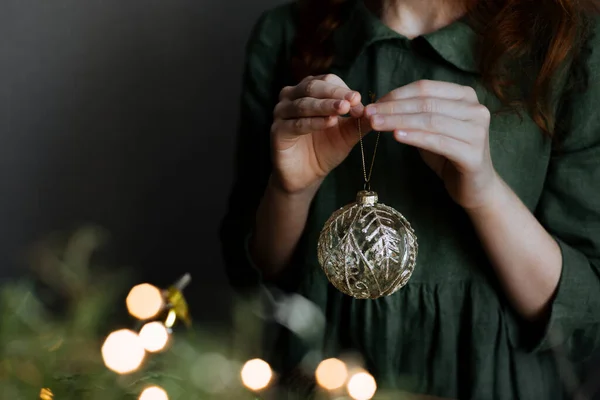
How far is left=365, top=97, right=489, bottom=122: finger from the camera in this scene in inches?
23.1

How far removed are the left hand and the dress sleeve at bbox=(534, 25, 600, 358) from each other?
0.18 meters

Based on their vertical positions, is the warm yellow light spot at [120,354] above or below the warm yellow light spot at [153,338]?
above

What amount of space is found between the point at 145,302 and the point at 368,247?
253mm

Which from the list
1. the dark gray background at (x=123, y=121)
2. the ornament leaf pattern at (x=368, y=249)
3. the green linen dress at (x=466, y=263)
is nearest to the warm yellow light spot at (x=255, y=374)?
the ornament leaf pattern at (x=368, y=249)

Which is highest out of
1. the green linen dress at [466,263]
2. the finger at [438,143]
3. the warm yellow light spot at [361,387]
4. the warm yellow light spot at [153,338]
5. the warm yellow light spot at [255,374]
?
the warm yellow light spot at [153,338]

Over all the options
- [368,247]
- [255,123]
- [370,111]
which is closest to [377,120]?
[370,111]

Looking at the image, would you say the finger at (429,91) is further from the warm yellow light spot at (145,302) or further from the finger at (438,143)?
the warm yellow light spot at (145,302)

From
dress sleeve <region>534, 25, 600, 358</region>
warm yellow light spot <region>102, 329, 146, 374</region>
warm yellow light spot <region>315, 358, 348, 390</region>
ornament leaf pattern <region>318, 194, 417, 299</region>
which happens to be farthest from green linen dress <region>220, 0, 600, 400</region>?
warm yellow light spot <region>102, 329, 146, 374</region>

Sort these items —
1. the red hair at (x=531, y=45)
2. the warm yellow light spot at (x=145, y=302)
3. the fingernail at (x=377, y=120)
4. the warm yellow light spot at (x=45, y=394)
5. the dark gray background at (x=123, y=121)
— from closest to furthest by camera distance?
the warm yellow light spot at (x=45, y=394), the warm yellow light spot at (x=145, y=302), the fingernail at (x=377, y=120), the red hair at (x=531, y=45), the dark gray background at (x=123, y=121)

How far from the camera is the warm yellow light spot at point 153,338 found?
0.39 m

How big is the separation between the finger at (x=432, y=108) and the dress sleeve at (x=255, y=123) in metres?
0.35

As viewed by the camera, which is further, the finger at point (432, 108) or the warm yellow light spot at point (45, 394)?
the finger at point (432, 108)

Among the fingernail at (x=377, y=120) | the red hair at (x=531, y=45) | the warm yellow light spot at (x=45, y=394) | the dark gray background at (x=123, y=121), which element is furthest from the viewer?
the dark gray background at (x=123, y=121)

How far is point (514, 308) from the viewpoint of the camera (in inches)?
29.9
